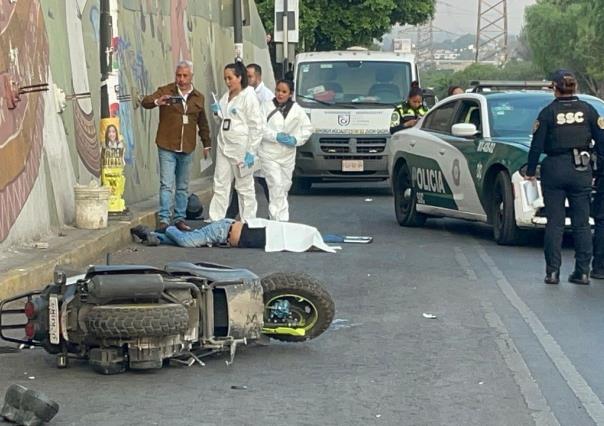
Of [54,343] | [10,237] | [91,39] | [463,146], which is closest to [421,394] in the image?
[54,343]

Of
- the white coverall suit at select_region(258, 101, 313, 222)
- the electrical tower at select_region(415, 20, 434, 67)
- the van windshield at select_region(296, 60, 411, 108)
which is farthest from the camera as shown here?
the electrical tower at select_region(415, 20, 434, 67)

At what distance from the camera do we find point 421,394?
22.7 ft

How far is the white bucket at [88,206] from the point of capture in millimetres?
12945

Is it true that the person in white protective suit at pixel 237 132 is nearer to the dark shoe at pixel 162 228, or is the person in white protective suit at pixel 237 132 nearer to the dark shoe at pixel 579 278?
the dark shoe at pixel 162 228

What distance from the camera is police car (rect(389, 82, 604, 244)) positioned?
1316 cm

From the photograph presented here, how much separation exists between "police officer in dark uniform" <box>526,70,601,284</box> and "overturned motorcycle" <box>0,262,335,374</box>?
3646 millimetres

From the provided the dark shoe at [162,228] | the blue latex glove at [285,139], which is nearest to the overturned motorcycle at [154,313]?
the dark shoe at [162,228]

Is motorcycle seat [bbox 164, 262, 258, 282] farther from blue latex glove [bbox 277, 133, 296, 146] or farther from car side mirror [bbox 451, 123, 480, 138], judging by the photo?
blue latex glove [bbox 277, 133, 296, 146]

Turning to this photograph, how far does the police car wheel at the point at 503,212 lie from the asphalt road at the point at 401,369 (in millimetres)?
→ 1444

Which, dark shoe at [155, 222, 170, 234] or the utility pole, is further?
the utility pole

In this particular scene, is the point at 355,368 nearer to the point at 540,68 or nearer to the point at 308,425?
the point at 308,425

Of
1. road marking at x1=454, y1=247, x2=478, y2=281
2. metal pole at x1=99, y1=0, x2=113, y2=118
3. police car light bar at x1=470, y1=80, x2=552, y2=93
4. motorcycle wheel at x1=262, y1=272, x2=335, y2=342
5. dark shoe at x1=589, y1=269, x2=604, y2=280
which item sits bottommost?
road marking at x1=454, y1=247, x2=478, y2=281

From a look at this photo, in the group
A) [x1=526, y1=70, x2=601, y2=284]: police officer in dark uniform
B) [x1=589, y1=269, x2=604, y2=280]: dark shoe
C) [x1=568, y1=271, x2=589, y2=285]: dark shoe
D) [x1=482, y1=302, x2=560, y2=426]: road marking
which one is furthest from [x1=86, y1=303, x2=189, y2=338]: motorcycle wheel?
[x1=589, y1=269, x2=604, y2=280]: dark shoe

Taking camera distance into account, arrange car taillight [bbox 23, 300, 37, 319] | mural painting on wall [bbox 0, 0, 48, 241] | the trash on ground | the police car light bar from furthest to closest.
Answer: the police car light bar < mural painting on wall [bbox 0, 0, 48, 241] < car taillight [bbox 23, 300, 37, 319] < the trash on ground
